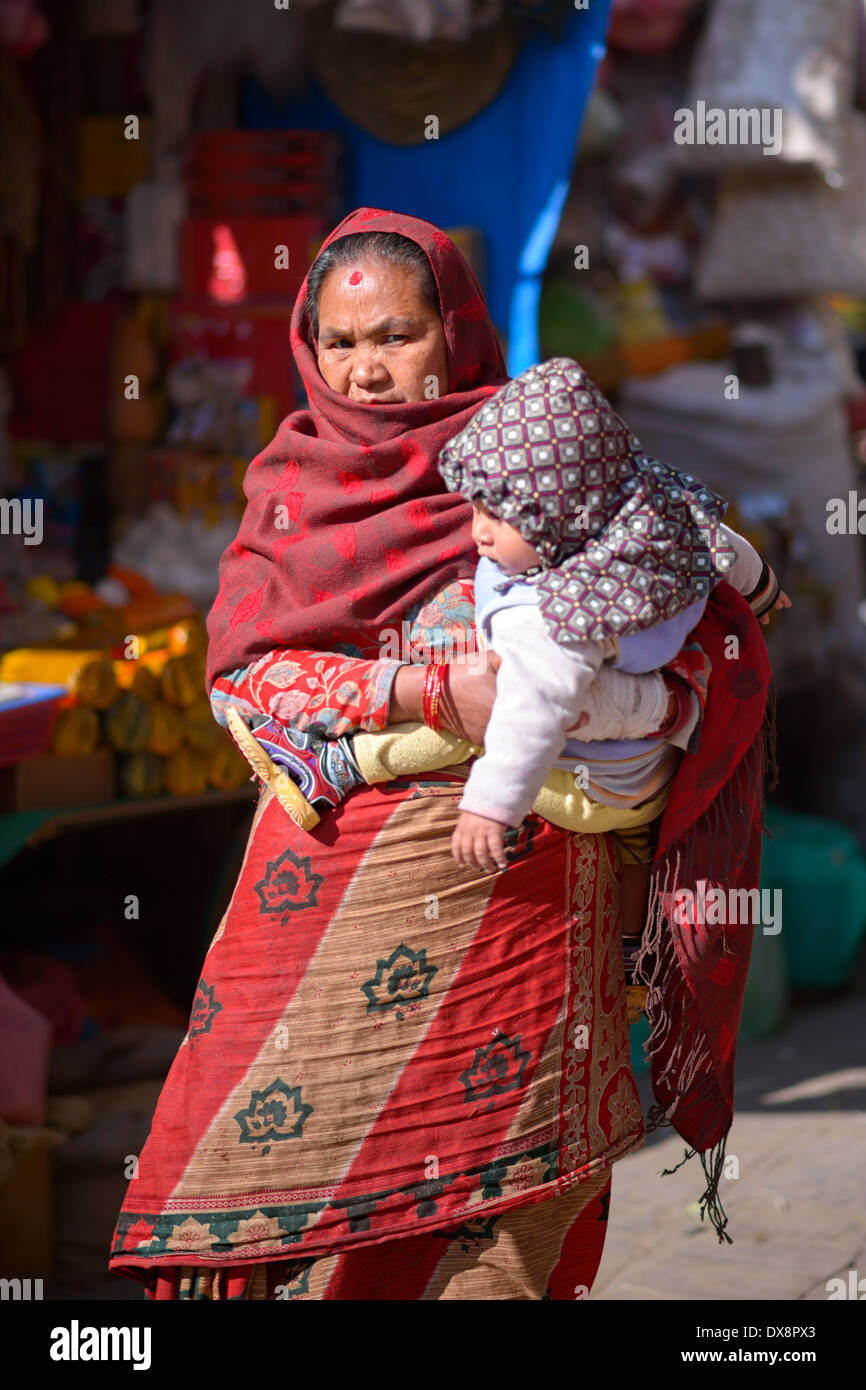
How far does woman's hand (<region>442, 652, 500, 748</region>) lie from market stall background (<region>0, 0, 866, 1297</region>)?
5.77 ft

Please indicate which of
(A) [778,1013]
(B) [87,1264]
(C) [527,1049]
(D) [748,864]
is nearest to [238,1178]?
(C) [527,1049]

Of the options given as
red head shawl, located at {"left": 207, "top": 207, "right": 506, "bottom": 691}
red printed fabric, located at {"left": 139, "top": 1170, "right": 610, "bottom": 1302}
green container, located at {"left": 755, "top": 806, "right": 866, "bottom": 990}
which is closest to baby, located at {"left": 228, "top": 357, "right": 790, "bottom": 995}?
red head shawl, located at {"left": 207, "top": 207, "right": 506, "bottom": 691}

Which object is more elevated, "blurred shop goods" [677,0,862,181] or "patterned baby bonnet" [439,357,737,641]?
"blurred shop goods" [677,0,862,181]

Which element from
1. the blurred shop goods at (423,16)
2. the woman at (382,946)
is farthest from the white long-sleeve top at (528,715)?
the blurred shop goods at (423,16)

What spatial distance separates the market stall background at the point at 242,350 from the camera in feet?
11.7

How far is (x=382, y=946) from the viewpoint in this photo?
6.15 ft

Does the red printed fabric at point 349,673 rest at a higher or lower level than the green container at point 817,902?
higher

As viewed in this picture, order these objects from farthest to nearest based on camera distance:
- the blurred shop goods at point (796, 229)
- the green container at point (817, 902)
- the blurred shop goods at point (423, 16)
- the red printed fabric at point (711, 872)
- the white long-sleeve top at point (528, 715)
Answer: the blurred shop goods at point (796, 229), the green container at point (817, 902), the blurred shop goods at point (423, 16), the red printed fabric at point (711, 872), the white long-sleeve top at point (528, 715)

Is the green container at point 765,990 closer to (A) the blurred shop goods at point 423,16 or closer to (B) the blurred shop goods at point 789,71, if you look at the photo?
(A) the blurred shop goods at point 423,16

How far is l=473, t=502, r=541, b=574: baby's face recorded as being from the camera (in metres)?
1.71

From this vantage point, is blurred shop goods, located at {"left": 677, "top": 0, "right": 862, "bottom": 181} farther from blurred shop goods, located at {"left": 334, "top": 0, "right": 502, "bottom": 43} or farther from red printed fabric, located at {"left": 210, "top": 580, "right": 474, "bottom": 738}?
red printed fabric, located at {"left": 210, "top": 580, "right": 474, "bottom": 738}

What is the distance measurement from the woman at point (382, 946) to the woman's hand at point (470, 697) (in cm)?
11

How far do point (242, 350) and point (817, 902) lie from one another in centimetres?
274

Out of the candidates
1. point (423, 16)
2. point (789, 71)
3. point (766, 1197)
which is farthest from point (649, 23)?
point (766, 1197)
